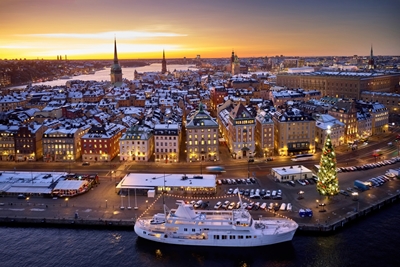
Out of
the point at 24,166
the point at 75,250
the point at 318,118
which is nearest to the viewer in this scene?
the point at 75,250

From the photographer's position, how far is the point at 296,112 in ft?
180

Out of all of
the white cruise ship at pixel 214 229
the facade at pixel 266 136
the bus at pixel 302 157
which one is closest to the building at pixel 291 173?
the bus at pixel 302 157

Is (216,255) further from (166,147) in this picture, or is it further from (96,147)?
(96,147)

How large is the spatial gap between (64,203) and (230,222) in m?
15.6

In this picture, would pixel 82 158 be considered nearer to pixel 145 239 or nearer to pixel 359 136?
pixel 145 239

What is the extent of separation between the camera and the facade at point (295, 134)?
173 feet

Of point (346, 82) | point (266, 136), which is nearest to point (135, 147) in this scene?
point (266, 136)

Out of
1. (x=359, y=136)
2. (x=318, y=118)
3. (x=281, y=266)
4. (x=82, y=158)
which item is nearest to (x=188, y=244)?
(x=281, y=266)

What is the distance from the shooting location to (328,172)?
3788 centimetres

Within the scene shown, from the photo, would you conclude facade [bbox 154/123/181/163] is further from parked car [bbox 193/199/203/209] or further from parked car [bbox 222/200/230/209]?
parked car [bbox 222/200/230/209]

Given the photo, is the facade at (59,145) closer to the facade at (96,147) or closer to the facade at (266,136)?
the facade at (96,147)

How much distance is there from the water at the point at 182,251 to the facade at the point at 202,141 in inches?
735

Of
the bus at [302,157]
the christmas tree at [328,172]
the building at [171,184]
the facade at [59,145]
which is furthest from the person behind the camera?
the facade at [59,145]

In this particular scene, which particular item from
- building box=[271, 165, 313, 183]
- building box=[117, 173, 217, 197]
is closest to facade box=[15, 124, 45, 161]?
building box=[117, 173, 217, 197]
